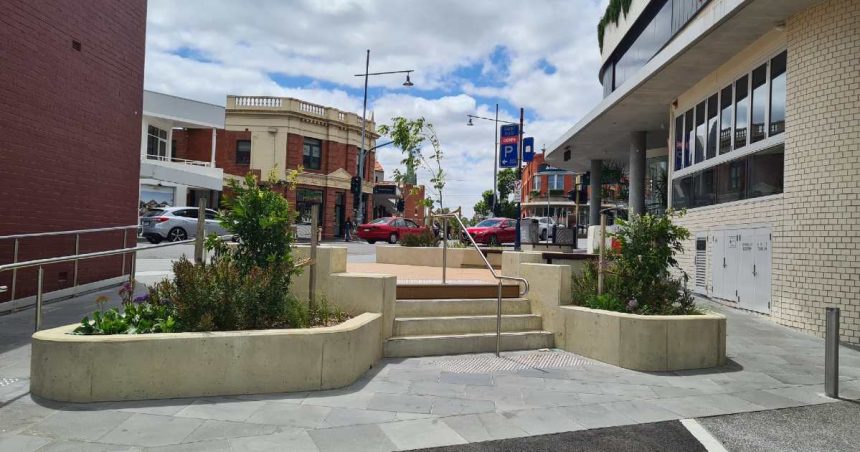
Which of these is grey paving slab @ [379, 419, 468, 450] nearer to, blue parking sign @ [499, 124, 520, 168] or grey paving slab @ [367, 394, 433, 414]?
grey paving slab @ [367, 394, 433, 414]

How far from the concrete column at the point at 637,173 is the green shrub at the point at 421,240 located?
7.75 metres

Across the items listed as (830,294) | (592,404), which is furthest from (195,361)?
(830,294)

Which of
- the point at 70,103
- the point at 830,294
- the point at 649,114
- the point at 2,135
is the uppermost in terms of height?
the point at 649,114

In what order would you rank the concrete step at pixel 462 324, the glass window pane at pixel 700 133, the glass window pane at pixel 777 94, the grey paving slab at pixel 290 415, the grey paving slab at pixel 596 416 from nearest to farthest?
the grey paving slab at pixel 290 415 → the grey paving slab at pixel 596 416 → the concrete step at pixel 462 324 → the glass window pane at pixel 777 94 → the glass window pane at pixel 700 133

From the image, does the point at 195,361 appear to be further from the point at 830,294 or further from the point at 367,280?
the point at 830,294

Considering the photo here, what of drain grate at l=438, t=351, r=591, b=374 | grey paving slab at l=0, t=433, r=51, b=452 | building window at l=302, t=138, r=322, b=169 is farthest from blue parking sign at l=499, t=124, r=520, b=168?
building window at l=302, t=138, r=322, b=169

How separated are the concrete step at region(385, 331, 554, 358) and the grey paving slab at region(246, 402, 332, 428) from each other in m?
2.08

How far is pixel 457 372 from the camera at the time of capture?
6.40 meters

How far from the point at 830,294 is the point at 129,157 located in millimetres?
12975

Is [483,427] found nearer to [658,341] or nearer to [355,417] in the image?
[355,417]

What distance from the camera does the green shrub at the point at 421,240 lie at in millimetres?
13984

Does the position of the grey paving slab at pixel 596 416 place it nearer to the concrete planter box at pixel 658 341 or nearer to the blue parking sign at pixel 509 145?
the concrete planter box at pixel 658 341

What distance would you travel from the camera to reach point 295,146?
3784 cm

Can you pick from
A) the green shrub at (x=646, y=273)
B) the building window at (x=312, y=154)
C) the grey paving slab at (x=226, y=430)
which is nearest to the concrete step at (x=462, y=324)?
the green shrub at (x=646, y=273)
